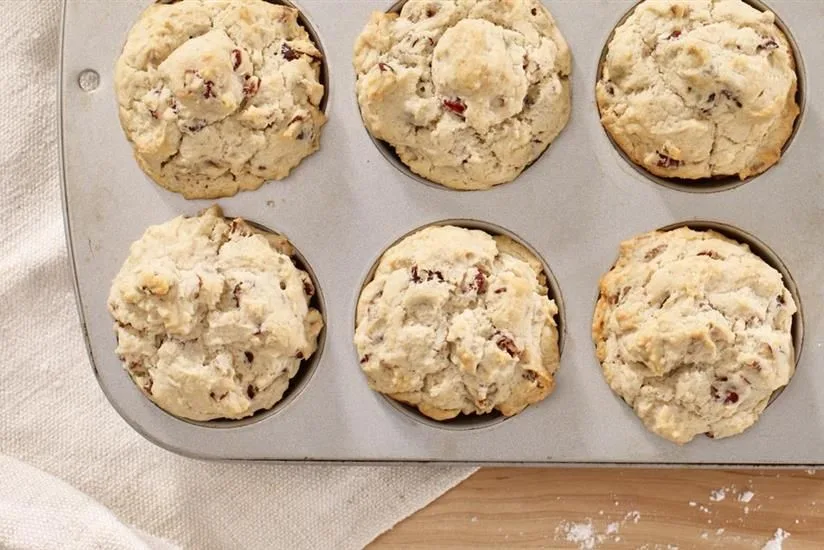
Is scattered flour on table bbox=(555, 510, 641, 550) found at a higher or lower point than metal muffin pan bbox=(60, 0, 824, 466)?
lower

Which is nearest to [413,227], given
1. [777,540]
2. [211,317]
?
[211,317]

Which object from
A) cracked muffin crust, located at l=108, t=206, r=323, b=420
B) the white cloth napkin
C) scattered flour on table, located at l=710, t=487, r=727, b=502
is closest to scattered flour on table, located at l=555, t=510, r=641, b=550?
scattered flour on table, located at l=710, t=487, r=727, b=502

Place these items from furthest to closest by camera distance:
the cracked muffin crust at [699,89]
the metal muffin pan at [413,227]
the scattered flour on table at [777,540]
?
the scattered flour on table at [777,540]
the metal muffin pan at [413,227]
the cracked muffin crust at [699,89]

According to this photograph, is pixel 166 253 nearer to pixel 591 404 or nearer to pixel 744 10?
pixel 591 404

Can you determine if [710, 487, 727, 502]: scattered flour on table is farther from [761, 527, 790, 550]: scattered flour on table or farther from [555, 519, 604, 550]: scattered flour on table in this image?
[555, 519, 604, 550]: scattered flour on table

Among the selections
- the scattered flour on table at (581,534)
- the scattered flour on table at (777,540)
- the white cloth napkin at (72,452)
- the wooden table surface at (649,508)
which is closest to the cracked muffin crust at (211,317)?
the white cloth napkin at (72,452)

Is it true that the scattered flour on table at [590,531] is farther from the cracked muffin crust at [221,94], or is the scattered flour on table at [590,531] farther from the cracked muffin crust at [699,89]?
the cracked muffin crust at [221,94]
